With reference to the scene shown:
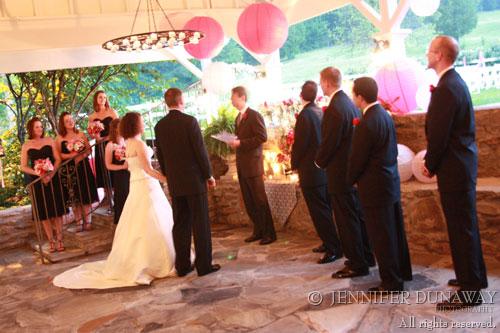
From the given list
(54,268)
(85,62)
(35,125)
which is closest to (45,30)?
(85,62)

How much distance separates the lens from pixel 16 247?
7.73 metres

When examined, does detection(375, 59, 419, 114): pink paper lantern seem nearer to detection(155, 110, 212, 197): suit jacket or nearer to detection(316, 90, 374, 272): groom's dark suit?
detection(316, 90, 374, 272): groom's dark suit

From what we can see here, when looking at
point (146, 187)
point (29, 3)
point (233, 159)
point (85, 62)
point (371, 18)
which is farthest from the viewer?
point (85, 62)

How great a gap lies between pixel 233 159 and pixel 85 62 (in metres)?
3.67

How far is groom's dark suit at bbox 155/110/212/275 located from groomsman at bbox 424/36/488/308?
213cm

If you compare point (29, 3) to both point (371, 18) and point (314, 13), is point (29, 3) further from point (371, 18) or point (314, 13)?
point (371, 18)

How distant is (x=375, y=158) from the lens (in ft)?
12.6

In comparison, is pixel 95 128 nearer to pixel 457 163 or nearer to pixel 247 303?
pixel 247 303

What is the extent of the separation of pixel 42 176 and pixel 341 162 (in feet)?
12.1

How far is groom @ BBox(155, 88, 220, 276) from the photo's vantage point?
485cm

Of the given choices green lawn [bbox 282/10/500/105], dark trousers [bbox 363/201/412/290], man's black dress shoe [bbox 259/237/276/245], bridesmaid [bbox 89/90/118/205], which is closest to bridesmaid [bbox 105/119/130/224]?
bridesmaid [bbox 89/90/118/205]

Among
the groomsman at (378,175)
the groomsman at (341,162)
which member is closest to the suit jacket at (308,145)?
the groomsman at (341,162)

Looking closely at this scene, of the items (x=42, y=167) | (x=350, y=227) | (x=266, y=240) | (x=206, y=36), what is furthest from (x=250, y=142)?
(x=42, y=167)

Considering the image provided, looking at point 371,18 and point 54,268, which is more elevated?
point 371,18
